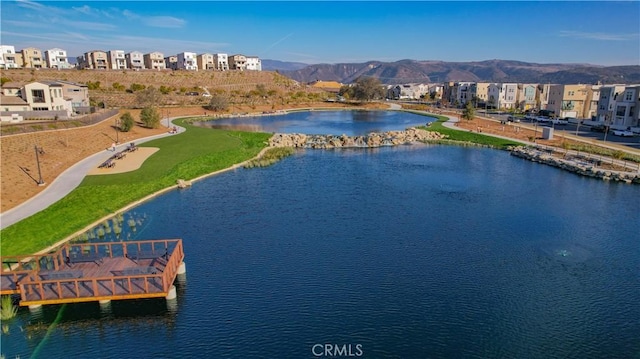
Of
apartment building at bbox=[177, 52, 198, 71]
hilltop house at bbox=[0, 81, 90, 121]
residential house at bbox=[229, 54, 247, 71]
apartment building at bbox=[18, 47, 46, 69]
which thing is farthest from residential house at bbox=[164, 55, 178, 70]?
hilltop house at bbox=[0, 81, 90, 121]

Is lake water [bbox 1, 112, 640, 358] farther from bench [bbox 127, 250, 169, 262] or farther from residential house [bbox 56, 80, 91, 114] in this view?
residential house [bbox 56, 80, 91, 114]

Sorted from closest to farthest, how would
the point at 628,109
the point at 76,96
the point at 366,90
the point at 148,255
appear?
the point at 148,255 < the point at 76,96 < the point at 628,109 < the point at 366,90

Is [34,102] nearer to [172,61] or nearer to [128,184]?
[128,184]

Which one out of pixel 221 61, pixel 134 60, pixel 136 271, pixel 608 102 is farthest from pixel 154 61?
pixel 136 271

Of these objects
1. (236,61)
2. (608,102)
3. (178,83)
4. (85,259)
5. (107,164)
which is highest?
(236,61)

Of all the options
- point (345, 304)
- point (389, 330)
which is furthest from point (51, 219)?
point (389, 330)

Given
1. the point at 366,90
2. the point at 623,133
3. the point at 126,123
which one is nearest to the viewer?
the point at 126,123

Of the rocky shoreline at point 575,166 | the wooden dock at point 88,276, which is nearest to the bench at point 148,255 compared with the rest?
the wooden dock at point 88,276

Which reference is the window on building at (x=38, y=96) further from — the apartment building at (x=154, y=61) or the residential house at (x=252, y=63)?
the residential house at (x=252, y=63)
